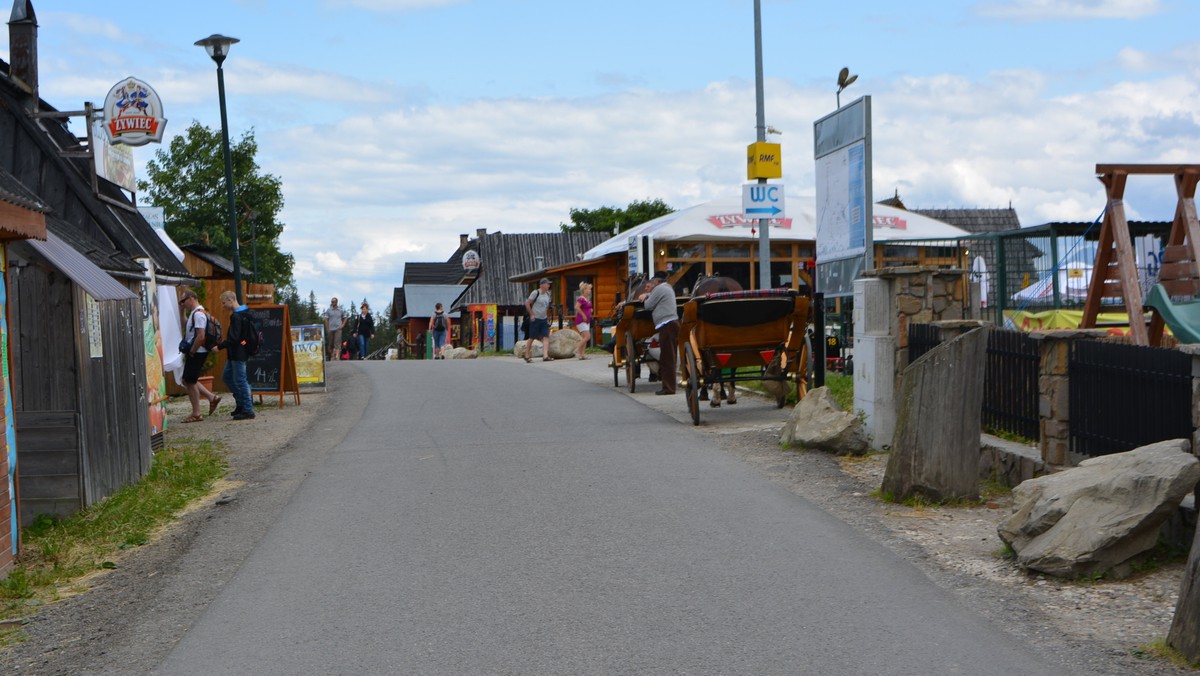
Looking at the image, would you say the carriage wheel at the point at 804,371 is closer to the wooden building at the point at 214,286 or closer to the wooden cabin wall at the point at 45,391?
the wooden cabin wall at the point at 45,391

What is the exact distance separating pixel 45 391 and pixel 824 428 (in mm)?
6710

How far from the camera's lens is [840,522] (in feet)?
27.4

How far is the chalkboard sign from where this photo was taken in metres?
19.4

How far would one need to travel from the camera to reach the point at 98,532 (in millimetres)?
9078

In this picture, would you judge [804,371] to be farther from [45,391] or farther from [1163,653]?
[1163,653]

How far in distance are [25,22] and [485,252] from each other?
183 feet

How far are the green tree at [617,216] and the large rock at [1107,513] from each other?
283ft

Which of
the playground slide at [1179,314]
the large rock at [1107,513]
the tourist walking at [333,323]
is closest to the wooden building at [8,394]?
the large rock at [1107,513]

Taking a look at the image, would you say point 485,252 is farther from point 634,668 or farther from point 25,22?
point 634,668

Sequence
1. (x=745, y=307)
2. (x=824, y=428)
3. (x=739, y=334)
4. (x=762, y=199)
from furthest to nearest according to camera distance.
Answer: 1. (x=762, y=199)
2. (x=739, y=334)
3. (x=745, y=307)
4. (x=824, y=428)

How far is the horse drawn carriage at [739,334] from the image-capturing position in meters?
14.0

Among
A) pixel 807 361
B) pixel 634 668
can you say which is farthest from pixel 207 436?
pixel 634 668

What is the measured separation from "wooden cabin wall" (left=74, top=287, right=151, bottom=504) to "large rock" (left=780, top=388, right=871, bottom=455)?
6.11 m

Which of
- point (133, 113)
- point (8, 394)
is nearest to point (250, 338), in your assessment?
point (133, 113)
